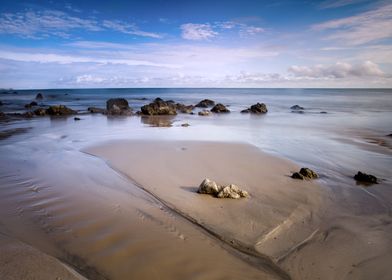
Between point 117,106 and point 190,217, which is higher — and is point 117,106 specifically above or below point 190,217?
above

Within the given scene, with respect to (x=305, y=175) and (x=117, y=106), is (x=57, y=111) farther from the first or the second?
(x=305, y=175)

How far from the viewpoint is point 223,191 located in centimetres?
643

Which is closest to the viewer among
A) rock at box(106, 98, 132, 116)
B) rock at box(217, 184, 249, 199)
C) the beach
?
the beach

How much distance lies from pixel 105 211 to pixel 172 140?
26.4ft

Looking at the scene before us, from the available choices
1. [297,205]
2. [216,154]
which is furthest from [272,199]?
[216,154]

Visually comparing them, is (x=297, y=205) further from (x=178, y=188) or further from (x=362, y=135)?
(x=362, y=135)

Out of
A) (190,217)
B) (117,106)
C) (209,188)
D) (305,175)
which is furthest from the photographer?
(117,106)

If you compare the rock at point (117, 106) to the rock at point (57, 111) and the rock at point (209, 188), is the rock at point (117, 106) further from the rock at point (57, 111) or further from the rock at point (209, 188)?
the rock at point (209, 188)

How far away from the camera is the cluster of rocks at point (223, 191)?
21.0 ft

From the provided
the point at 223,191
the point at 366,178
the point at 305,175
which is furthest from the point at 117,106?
the point at 366,178

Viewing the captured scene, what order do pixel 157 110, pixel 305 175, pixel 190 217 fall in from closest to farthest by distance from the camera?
pixel 190 217
pixel 305 175
pixel 157 110

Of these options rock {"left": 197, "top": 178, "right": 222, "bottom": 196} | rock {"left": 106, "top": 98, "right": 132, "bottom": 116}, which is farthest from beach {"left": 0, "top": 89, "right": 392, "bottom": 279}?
rock {"left": 106, "top": 98, "right": 132, "bottom": 116}

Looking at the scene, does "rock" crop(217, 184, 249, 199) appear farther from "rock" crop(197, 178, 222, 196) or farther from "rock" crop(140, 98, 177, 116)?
"rock" crop(140, 98, 177, 116)

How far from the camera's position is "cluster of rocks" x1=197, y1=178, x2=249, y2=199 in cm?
641
